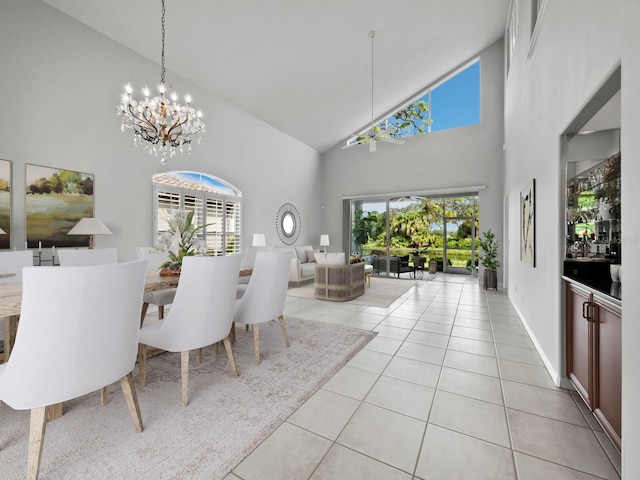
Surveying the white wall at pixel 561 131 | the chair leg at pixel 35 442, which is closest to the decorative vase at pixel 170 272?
the chair leg at pixel 35 442

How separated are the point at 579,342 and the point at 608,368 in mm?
444

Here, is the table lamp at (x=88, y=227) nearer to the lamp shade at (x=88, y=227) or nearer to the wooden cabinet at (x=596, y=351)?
the lamp shade at (x=88, y=227)

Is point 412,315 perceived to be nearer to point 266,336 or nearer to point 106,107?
point 266,336

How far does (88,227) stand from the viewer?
3.57 metres

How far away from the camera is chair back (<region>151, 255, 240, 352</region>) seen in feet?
6.27

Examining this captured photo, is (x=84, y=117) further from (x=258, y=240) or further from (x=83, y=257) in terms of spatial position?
(x=258, y=240)

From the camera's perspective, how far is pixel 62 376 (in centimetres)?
132

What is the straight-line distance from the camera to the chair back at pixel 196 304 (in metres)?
1.91

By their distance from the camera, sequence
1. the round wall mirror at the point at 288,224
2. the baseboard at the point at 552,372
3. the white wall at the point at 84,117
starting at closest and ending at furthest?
1. the baseboard at the point at 552,372
2. the white wall at the point at 84,117
3. the round wall mirror at the point at 288,224

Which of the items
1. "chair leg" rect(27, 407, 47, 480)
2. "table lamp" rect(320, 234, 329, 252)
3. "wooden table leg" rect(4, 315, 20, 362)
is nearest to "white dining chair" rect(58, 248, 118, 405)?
"wooden table leg" rect(4, 315, 20, 362)

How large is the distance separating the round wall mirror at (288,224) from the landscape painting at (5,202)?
4765mm

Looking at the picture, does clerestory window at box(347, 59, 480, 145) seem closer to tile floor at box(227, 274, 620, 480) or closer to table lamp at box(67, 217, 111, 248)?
table lamp at box(67, 217, 111, 248)

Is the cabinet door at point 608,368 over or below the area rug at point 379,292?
over

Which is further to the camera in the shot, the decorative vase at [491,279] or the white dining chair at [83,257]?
the decorative vase at [491,279]
